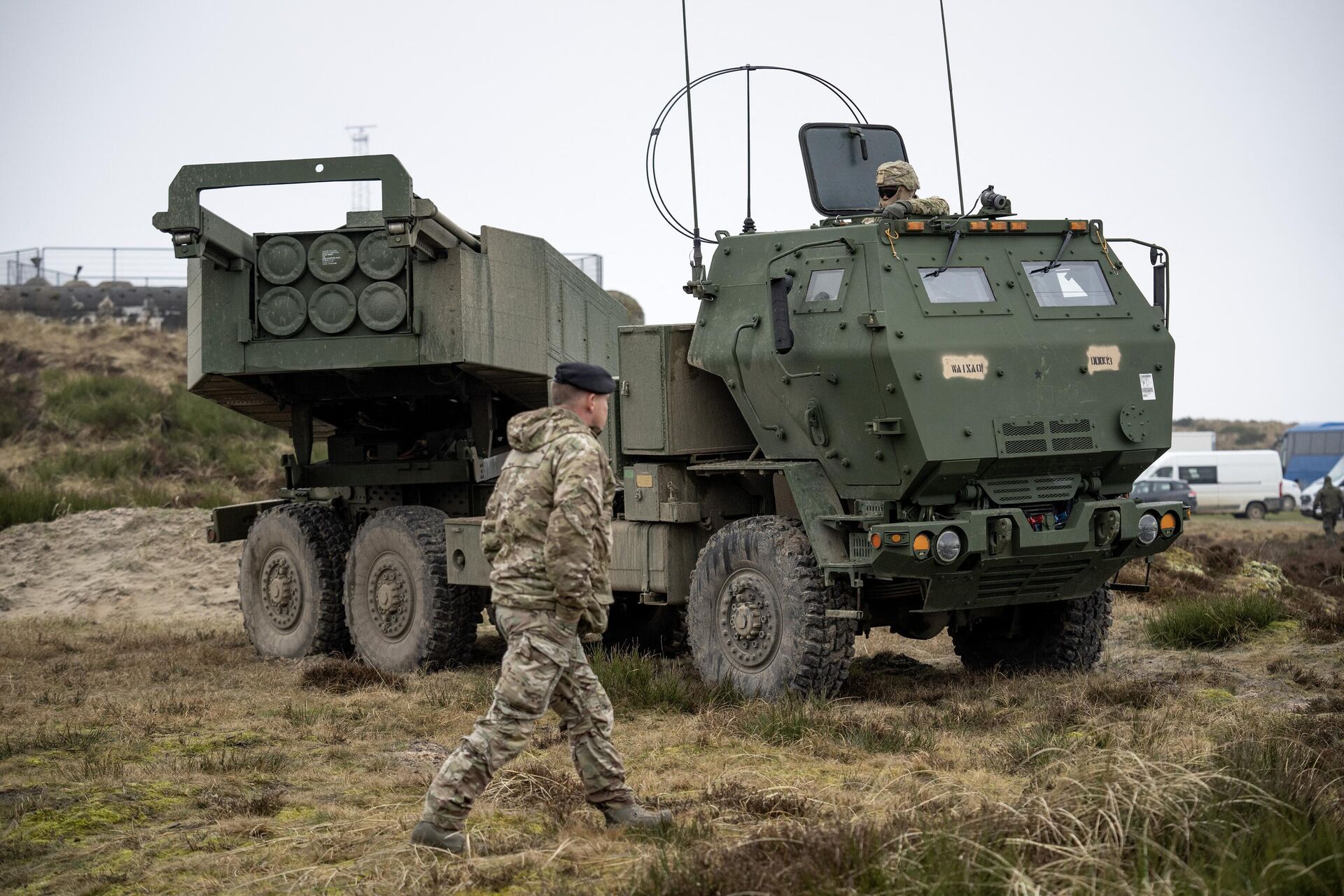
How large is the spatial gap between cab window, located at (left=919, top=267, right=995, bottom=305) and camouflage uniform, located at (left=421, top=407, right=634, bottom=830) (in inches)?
140

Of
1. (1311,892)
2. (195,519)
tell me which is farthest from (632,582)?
(195,519)

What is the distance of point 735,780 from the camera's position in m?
7.01

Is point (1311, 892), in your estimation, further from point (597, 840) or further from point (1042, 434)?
point (1042, 434)

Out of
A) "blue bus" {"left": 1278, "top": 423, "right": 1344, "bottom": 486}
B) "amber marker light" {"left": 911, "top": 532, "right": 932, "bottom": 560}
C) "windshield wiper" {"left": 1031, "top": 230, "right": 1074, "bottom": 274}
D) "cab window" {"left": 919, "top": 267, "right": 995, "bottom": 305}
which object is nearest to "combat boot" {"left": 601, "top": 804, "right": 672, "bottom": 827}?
"amber marker light" {"left": 911, "top": 532, "right": 932, "bottom": 560}

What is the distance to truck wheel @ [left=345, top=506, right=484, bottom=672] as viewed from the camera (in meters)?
12.0

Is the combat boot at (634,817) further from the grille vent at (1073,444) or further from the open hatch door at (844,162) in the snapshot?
the open hatch door at (844,162)

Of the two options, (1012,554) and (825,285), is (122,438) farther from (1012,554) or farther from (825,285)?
(1012,554)

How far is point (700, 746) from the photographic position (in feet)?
26.5

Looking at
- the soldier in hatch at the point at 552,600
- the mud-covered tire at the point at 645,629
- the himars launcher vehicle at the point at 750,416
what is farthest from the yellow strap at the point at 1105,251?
the soldier in hatch at the point at 552,600

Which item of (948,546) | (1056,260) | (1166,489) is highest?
(1056,260)

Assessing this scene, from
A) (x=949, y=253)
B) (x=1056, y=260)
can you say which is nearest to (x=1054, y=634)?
(x=1056, y=260)

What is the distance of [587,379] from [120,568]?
14.7 metres

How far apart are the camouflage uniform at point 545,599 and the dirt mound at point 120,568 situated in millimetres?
12394

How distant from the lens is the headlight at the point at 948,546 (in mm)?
8523
